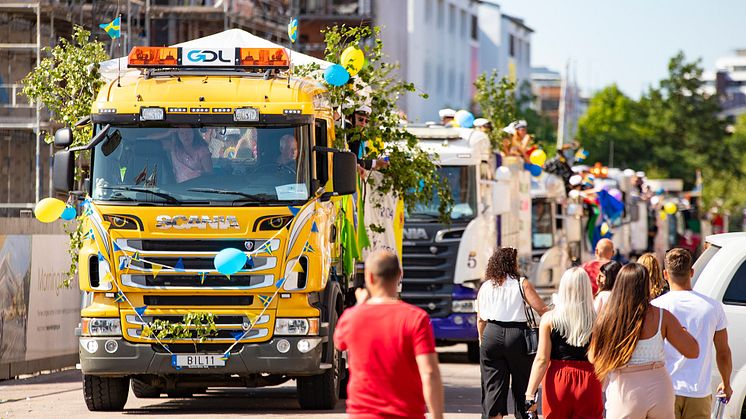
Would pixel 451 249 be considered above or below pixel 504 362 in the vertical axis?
above

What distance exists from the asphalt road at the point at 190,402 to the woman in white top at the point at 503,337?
2125 mm

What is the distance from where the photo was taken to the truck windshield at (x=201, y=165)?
→ 14188mm

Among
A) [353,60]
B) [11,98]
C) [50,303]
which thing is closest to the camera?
[353,60]

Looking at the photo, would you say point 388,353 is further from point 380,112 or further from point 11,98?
point 11,98

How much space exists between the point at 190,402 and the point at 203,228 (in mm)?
3079

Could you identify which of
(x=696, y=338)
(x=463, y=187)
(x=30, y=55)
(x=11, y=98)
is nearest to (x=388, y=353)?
(x=696, y=338)

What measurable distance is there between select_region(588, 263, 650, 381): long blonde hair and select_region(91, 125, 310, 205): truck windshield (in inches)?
223

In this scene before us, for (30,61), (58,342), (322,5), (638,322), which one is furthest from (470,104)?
(638,322)

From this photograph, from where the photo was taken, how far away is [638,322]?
352 inches

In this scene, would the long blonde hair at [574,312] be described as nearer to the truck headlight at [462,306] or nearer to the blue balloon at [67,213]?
the blue balloon at [67,213]

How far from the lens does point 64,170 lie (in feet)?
46.8

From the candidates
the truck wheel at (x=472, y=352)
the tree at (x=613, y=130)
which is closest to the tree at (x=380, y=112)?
the truck wheel at (x=472, y=352)

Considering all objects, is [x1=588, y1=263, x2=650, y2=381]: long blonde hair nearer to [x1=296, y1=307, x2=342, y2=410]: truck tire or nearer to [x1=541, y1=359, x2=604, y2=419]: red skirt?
[x1=541, y1=359, x2=604, y2=419]: red skirt

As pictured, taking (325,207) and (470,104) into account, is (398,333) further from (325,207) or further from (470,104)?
(470,104)
